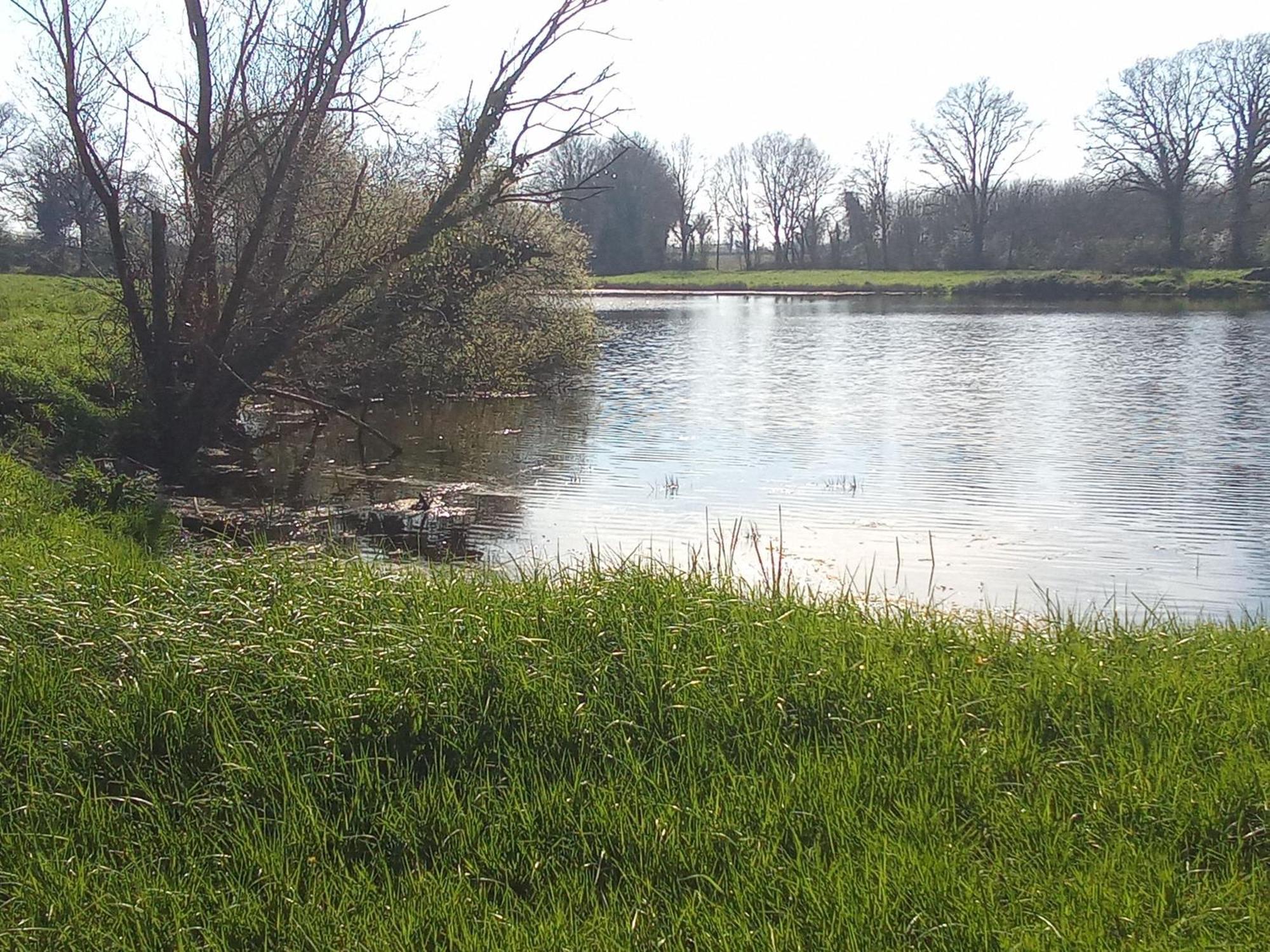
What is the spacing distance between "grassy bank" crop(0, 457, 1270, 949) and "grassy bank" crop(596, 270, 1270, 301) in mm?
41096

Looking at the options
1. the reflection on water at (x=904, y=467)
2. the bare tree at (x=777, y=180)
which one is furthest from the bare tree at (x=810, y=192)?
the reflection on water at (x=904, y=467)

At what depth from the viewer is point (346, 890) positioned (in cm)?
365

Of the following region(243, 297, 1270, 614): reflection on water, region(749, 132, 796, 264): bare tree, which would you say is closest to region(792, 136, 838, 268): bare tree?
region(749, 132, 796, 264): bare tree

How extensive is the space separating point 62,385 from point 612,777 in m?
13.1

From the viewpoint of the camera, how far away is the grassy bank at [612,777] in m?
3.45

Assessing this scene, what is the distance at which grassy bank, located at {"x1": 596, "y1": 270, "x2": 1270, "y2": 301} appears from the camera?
180 ft

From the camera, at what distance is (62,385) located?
14.9 m

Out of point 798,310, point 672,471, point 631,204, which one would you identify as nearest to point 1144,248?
point 798,310

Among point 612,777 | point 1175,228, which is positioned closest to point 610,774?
point 612,777

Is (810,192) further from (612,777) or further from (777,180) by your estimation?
(612,777)

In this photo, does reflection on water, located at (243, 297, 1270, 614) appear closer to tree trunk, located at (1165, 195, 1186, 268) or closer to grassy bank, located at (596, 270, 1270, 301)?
grassy bank, located at (596, 270, 1270, 301)

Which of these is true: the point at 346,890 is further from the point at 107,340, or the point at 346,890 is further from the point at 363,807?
the point at 107,340

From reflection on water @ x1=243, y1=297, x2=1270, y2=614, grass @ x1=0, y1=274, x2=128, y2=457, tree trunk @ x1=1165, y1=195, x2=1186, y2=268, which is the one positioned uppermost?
tree trunk @ x1=1165, y1=195, x2=1186, y2=268

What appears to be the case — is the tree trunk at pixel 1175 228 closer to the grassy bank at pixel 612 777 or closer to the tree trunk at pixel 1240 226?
the tree trunk at pixel 1240 226
